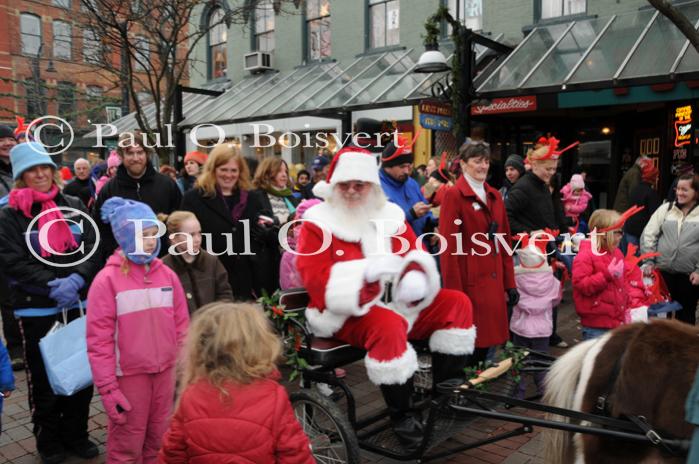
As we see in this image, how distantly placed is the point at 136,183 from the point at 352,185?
84.3 inches

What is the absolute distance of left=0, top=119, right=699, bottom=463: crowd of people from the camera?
7.13 ft

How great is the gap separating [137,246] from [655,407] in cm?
261

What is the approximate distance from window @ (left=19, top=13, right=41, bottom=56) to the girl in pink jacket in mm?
37966

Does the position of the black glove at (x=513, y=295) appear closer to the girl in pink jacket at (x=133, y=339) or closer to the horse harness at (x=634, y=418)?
the horse harness at (x=634, y=418)

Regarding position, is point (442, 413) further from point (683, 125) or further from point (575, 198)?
point (683, 125)

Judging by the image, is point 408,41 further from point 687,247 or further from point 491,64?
point 687,247

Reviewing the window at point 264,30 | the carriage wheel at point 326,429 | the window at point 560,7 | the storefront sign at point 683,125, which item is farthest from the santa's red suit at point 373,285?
the window at point 264,30

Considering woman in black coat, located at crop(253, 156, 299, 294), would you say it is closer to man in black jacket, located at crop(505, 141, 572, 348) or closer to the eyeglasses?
the eyeglasses

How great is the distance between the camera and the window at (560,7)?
10945 mm

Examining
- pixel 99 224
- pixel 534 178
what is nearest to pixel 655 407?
pixel 534 178

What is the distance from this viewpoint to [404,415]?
336 cm

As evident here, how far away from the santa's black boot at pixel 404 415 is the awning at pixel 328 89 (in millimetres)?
8688

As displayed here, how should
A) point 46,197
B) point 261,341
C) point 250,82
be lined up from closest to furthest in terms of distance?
point 261,341
point 46,197
point 250,82

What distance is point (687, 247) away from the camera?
5.50m
